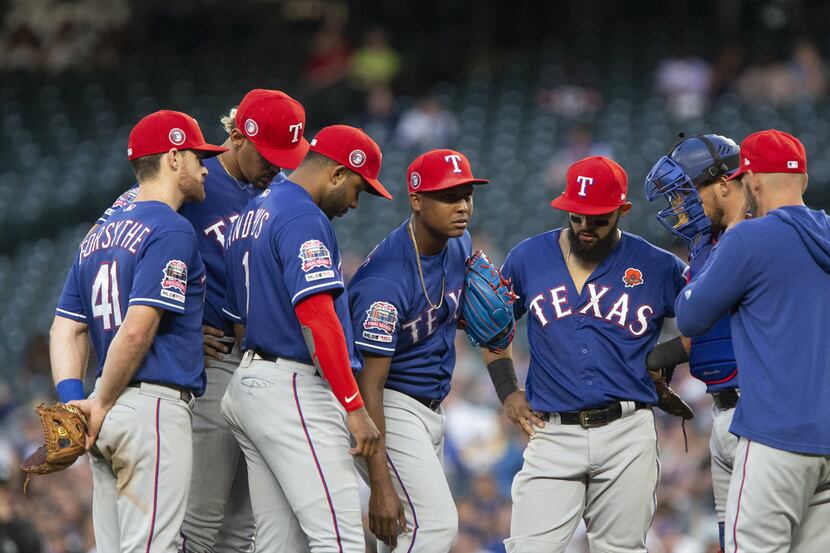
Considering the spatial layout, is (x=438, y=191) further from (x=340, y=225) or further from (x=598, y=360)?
(x=340, y=225)

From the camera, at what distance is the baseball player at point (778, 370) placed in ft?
12.1

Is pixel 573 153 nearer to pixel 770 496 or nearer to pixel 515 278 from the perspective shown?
pixel 515 278

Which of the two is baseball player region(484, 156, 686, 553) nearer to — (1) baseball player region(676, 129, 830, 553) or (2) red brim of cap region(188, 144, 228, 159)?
(1) baseball player region(676, 129, 830, 553)

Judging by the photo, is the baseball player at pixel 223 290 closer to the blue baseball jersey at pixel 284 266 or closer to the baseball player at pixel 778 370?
the blue baseball jersey at pixel 284 266

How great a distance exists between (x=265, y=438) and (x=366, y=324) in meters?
0.53

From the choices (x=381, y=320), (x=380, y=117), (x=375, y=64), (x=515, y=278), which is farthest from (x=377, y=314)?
(x=375, y=64)

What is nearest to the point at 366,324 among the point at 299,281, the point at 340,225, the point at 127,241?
the point at 299,281

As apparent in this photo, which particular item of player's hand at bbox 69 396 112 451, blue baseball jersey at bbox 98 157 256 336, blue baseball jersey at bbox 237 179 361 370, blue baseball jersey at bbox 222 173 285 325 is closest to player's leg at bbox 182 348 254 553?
blue baseball jersey at bbox 98 157 256 336

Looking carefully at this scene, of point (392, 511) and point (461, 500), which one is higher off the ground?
point (392, 511)

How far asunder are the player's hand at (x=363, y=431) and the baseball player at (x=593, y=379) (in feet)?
2.47

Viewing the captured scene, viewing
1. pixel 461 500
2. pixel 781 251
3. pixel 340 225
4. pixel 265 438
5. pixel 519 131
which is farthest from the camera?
pixel 519 131

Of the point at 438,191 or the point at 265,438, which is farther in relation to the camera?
the point at 438,191

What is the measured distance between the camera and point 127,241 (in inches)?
160

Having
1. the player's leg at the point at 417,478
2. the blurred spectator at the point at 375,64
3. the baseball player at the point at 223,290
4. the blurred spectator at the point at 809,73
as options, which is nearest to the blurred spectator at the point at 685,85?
the blurred spectator at the point at 809,73
